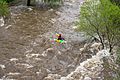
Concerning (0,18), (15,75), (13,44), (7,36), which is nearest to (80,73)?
(15,75)

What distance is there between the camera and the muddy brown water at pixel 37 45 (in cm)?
2203

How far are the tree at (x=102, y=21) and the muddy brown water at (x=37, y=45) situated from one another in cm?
220

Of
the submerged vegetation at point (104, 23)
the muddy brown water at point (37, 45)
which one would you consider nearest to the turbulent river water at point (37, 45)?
the muddy brown water at point (37, 45)

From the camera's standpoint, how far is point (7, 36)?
27.8 m

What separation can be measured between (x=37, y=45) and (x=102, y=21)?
19.8 ft

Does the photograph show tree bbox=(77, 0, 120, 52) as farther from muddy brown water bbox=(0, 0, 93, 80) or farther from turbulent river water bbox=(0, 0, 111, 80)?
muddy brown water bbox=(0, 0, 93, 80)

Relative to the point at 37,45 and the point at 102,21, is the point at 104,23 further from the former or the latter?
the point at 37,45

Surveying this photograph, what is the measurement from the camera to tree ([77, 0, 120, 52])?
2312 centimetres

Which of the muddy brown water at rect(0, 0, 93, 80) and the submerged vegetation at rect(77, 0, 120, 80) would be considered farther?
the submerged vegetation at rect(77, 0, 120, 80)

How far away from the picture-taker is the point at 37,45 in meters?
26.1

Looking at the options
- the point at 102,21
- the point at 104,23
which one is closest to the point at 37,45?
the point at 102,21

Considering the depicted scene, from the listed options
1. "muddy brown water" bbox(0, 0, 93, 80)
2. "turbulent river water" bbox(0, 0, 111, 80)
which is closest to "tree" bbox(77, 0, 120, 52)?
"turbulent river water" bbox(0, 0, 111, 80)

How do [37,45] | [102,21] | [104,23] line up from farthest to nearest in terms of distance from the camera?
[37,45] → [102,21] → [104,23]

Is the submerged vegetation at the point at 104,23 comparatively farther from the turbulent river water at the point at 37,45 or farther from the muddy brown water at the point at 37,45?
the muddy brown water at the point at 37,45
